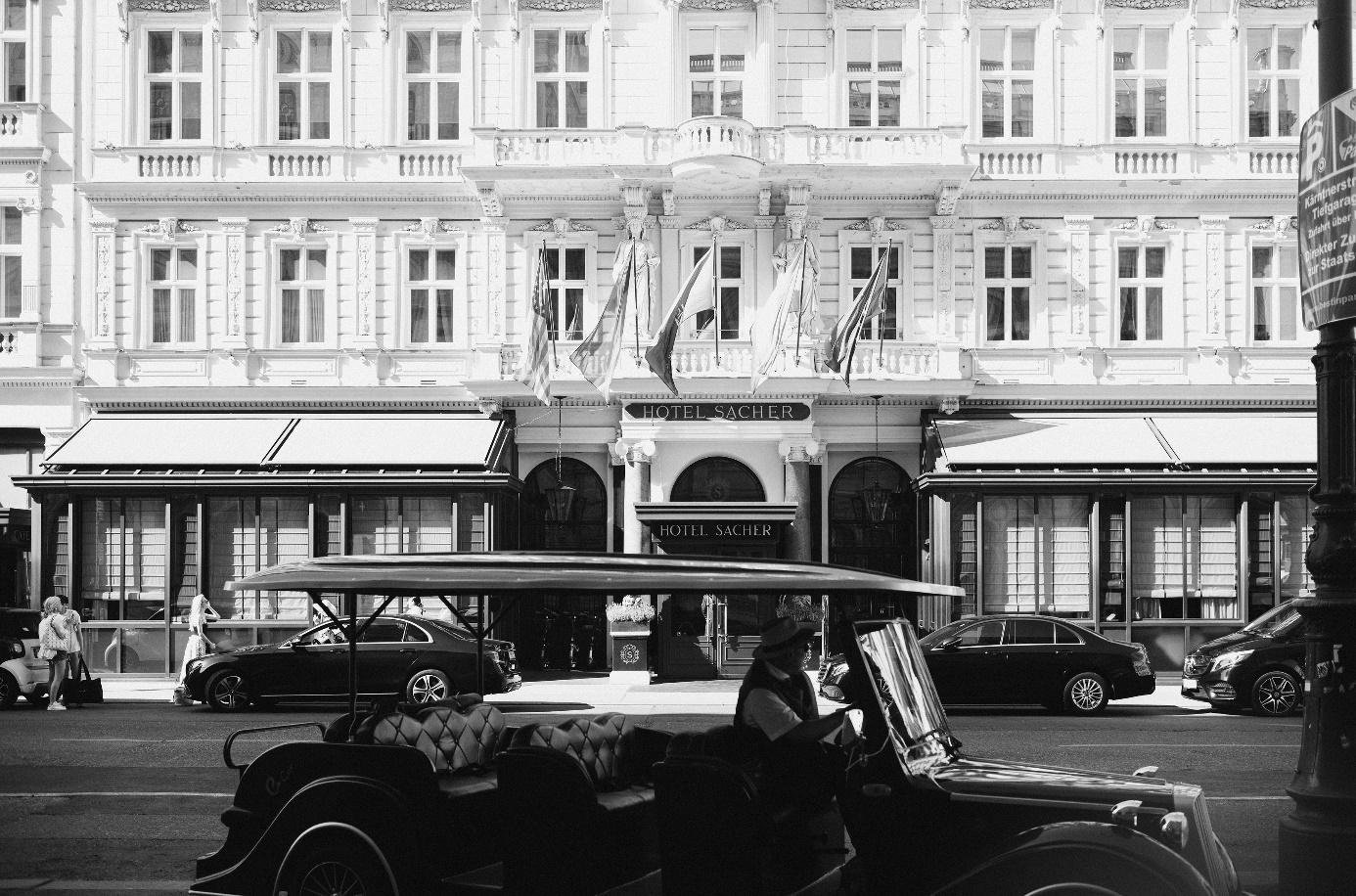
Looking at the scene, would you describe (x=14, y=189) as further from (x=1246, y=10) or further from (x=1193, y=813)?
(x=1193, y=813)

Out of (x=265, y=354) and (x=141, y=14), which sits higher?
(x=141, y=14)

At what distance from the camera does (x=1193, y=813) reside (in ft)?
19.2

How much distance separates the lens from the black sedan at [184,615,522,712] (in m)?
19.8

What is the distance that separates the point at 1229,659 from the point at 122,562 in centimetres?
1944

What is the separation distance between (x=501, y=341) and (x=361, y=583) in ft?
62.9

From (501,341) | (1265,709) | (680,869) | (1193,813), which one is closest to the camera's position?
(1193,813)

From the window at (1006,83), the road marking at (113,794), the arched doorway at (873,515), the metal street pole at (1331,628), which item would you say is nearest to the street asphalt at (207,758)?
the road marking at (113,794)

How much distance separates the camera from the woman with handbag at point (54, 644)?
20.3 metres

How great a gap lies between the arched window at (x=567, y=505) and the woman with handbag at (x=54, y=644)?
8.97 meters

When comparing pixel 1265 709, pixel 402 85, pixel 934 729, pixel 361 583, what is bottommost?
pixel 1265 709

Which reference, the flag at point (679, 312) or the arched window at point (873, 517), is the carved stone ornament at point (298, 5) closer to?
the flag at point (679, 312)

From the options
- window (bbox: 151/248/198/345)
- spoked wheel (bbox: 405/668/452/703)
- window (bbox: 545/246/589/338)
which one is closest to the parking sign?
spoked wheel (bbox: 405/668/452/703)

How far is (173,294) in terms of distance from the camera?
26.5 metres

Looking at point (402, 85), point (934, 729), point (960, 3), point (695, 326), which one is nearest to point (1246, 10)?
point (960, 3)
